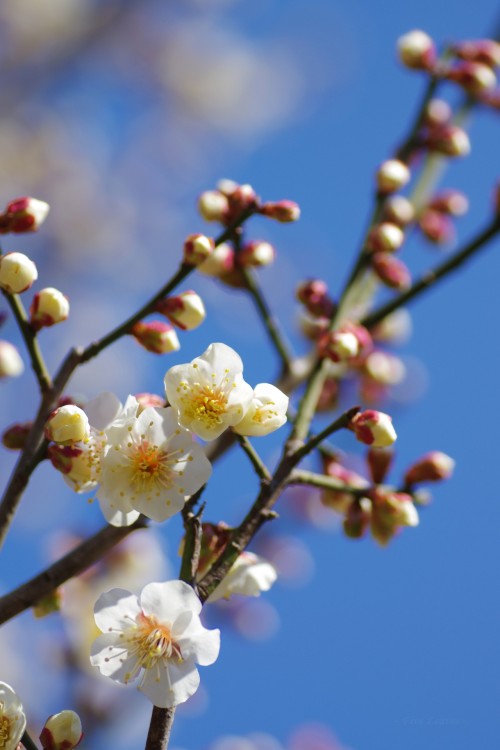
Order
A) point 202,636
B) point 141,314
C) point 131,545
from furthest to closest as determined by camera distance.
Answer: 1. point 131,545
2. point 141,314
3. point 202,636

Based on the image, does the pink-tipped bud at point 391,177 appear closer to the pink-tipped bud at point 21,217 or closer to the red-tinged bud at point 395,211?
the red-tinged bud at point 395,211

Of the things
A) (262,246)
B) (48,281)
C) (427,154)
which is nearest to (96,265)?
(48,281)

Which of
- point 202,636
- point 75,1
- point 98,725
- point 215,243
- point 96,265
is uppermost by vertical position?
point 215,243

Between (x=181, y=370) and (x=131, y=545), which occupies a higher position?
(x=181, y=370)

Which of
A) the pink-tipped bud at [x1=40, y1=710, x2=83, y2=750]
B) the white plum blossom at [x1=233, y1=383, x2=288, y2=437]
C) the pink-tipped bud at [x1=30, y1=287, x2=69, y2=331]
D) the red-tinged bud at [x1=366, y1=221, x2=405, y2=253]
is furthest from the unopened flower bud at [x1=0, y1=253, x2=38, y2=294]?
the red-tinged bud at [x1=366, y1=221, x2=405, y2=253]

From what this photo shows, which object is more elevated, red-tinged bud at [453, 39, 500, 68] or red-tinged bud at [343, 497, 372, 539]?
red-tinged bud at [453, 39, 500, 68]

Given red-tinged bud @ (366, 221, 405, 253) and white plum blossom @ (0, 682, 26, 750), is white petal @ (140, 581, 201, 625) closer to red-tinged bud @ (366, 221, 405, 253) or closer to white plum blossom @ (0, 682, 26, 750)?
white plum blossom @ (0, 682, 26, 750)

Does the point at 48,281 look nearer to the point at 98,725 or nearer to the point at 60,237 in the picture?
the point at 60,237
